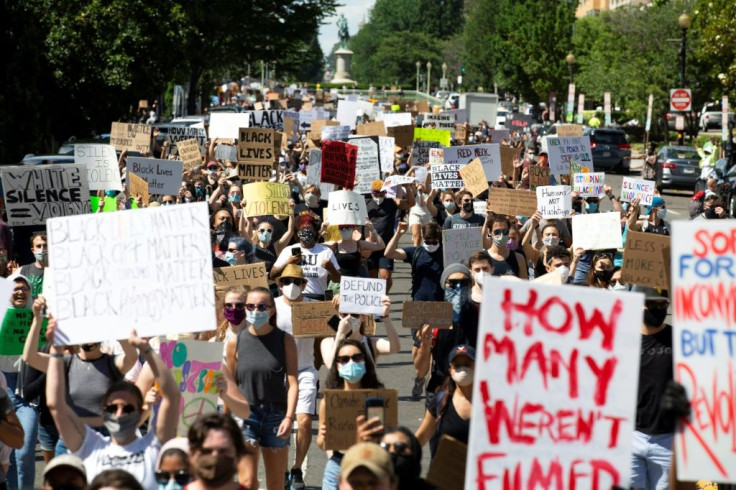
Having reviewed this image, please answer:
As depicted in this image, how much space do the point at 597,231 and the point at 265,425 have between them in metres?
5.56

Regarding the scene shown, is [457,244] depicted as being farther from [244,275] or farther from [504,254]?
[244,275]

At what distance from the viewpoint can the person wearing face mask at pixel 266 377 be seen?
8.22 m

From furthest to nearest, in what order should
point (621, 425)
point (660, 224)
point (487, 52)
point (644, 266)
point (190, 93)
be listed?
point (487, 52) → point (190, 93) → point (660, 224) → point (644, 266) → point (621, 425)

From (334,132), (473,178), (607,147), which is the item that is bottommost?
(607,147)

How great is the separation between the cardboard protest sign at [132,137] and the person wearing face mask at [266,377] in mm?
11928

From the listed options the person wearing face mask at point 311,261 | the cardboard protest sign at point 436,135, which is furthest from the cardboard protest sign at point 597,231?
the cardboard protest sign at point 436,135

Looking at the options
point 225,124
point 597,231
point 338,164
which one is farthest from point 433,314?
point 225,124

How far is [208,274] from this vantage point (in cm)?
677

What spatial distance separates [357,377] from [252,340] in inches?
37.8

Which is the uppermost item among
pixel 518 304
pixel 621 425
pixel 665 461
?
pixel 518 304

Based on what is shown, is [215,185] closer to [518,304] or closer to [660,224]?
[660,224]

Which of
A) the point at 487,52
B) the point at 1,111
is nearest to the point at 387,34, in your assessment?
the point at 487,52

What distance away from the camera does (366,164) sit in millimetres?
19047

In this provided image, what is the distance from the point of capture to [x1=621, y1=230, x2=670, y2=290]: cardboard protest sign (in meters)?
9.58
